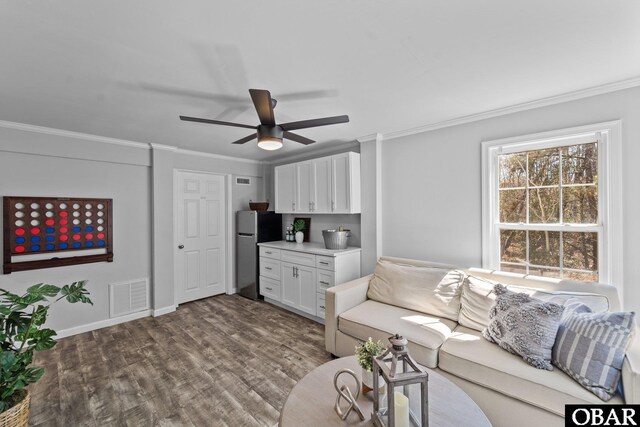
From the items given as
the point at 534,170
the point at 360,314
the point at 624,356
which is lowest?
the point at 360,314

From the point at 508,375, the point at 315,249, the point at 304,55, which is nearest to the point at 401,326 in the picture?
the point at 508,375

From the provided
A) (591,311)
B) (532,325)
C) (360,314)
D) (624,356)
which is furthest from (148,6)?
(591,311)

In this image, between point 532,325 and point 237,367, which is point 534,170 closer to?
point 532,325

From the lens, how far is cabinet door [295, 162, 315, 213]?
13.7 ft

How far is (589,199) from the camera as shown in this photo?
2361mm

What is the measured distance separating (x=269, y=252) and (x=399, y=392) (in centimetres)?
328

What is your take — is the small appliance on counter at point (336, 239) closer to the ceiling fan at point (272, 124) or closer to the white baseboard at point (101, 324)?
the ceiling fan at point (272, 124)

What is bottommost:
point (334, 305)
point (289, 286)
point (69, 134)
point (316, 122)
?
point (289, 286)

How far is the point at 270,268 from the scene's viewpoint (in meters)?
4.32

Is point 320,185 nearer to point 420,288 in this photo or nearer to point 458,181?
point 458,181

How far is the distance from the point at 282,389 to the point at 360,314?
0.90 metres

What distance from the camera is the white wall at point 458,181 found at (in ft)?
7.07

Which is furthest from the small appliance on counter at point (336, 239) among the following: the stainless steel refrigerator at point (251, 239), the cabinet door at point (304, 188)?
the stainless steel refrigerator at point (251, 239)

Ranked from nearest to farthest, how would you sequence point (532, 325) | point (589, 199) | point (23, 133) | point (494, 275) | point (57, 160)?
point (532, 325), point (589, 199), point (494, 275), point (23, 133), point (57, 160)
